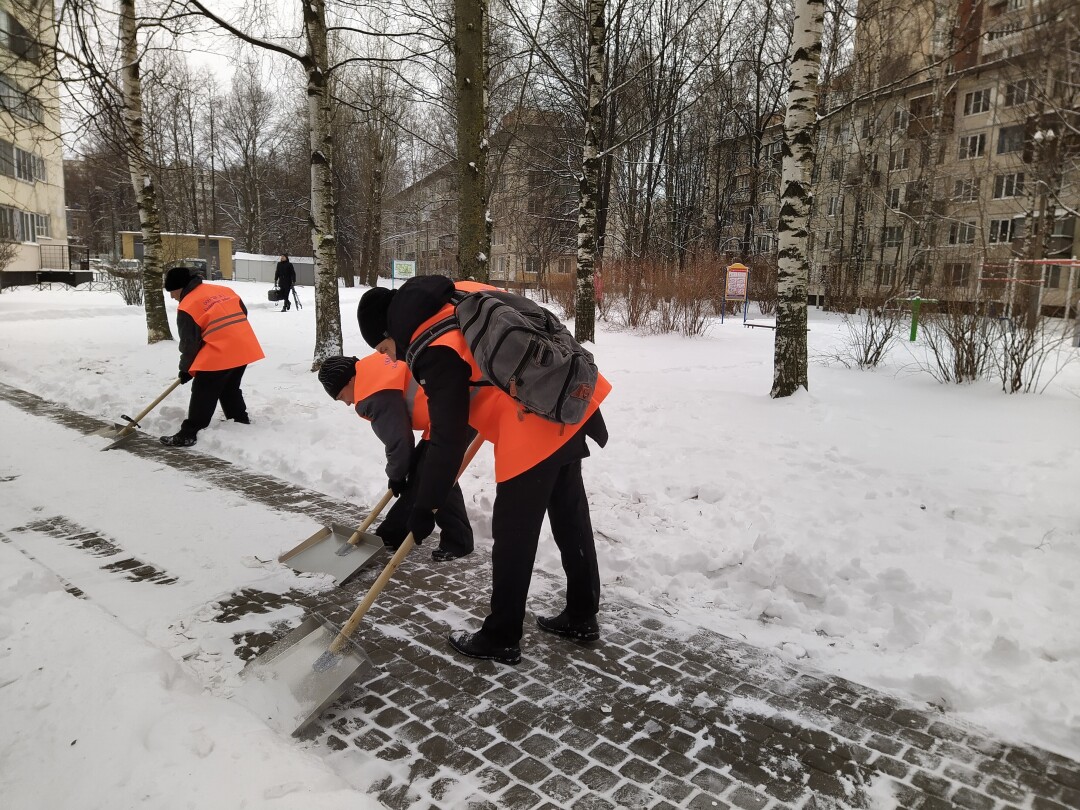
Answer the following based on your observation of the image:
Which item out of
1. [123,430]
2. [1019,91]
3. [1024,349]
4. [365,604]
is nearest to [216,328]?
[123,430]

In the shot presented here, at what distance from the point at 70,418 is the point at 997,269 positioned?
1056cm

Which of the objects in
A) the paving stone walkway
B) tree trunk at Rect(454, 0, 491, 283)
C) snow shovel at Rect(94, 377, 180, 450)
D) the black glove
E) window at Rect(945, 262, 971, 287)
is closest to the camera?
the paving stone walkway

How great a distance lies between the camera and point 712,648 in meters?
3.23

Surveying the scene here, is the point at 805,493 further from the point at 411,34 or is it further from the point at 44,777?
the point at 411,34

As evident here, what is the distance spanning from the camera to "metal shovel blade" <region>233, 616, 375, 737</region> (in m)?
2.61

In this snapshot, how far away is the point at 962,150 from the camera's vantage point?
3366 cm

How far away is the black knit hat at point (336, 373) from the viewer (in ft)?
13.0

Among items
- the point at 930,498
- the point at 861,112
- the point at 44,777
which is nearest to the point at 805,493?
the point at 930,498

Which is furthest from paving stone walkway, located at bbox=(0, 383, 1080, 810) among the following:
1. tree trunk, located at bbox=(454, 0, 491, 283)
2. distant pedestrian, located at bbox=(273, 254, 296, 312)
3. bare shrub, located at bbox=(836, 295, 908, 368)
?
→ distant pedestrian, located at bbox=(273, 254, 296, 312)

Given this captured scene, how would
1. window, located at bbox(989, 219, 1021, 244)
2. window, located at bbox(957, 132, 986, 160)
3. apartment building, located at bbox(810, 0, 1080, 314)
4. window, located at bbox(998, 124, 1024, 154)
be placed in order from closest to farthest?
apartment building, located at bbox(810, 0, 1080, 314), window, located at bbox(998, 124, 1024, 154), window, located at bbox(989, 219, 1021, 244), window, located at bbox(957, 132, 986, 160)

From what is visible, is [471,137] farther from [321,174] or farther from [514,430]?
[514,430]

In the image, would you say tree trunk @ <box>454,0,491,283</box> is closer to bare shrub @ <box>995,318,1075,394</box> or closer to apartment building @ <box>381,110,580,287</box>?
bare shrub @ <box>995,318,1075,394</box>

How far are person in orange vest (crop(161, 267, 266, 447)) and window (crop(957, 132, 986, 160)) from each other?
34675 mm

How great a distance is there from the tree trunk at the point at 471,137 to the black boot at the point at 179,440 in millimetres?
3127
